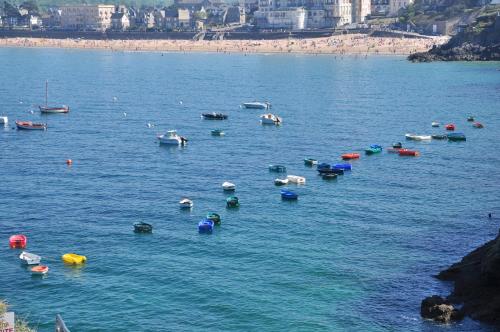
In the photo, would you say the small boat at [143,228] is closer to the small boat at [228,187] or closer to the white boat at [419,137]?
the small boat at [228,187]

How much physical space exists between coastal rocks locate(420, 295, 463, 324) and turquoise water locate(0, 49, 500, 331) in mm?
761

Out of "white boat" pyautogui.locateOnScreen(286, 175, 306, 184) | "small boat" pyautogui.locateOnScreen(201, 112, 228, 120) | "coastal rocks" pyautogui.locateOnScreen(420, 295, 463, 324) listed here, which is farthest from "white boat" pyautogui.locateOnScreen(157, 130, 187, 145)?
"coastal rocks" pyautogui.locateOnScreen(420, 295, 463, 324)

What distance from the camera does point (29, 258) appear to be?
196ft

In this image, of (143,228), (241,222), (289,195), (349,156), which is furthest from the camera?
(349,156)

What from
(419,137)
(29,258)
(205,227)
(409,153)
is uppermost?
(419,137)

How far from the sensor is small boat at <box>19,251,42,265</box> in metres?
59.8

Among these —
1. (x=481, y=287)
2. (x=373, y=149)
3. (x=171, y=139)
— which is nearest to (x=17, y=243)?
(x=481, y=287)

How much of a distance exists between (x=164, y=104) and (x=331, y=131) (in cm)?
4549

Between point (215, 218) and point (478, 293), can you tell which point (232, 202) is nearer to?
point (215, 218)

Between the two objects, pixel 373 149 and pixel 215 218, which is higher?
pixel 373 149

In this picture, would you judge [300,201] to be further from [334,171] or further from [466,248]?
[466,248]

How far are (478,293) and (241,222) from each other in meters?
25.2

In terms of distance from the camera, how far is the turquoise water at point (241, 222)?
2100 inches

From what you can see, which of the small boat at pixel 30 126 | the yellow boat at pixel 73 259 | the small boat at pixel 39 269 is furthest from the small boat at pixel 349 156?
the small boat at pixel 39 269
